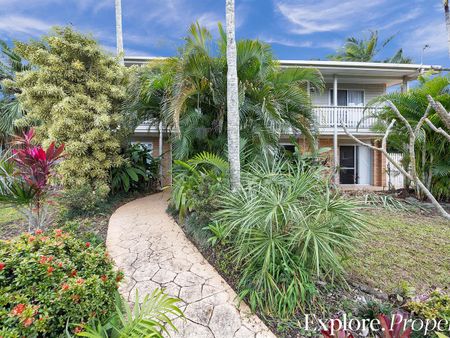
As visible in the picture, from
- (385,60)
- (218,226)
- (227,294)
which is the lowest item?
(227,294)

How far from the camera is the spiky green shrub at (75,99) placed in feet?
19.3

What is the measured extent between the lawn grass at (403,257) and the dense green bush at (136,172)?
6.20 m

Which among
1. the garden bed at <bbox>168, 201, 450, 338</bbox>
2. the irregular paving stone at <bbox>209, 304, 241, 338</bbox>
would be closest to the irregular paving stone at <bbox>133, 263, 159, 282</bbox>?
the garden bed at <bbox>168, 201, 450, 338</bbox>

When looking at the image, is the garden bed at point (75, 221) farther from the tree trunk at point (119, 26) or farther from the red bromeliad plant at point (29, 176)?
the tree trunk at point (119, 26)

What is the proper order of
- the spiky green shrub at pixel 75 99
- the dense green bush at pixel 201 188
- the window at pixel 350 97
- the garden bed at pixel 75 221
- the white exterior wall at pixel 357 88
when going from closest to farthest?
the dense green bush at pixel 201 188 → the garden bed at pixel 75 221 → the spiky green shrub at pixel 75 99 → the white exterior wall at pixel 357 88 → the window at pixel 350 97

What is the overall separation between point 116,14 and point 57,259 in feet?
33.5

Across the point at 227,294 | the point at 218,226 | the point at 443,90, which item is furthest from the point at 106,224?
the point at 443,90

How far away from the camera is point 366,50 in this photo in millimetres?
19188

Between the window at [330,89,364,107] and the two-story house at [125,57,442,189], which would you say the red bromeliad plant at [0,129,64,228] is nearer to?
the two-story house at [125,57,442,189]

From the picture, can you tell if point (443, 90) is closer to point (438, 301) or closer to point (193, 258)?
point (438, 301)

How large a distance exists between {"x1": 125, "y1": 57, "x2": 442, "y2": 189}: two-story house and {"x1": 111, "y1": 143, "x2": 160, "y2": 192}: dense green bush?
113 centimetres

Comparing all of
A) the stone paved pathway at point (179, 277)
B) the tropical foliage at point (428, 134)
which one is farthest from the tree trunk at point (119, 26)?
the tropical foliage at point (428, 134)

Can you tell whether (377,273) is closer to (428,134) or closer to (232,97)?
(232,97)

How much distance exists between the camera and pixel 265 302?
2.76m
